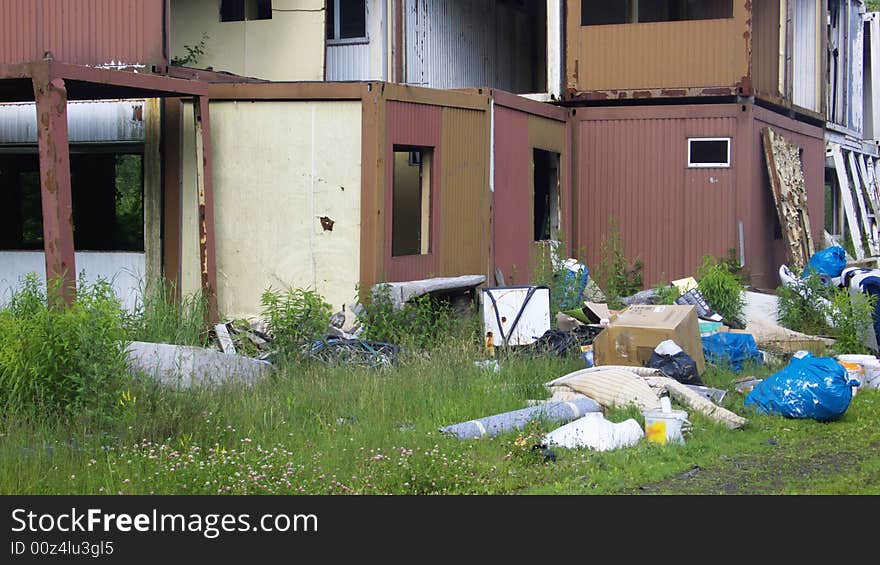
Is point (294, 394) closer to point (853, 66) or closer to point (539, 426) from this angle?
point (539, 426)

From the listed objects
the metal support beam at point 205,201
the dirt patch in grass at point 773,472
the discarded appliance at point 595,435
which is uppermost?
the metal support beam at point 205,201

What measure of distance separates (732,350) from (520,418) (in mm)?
4391

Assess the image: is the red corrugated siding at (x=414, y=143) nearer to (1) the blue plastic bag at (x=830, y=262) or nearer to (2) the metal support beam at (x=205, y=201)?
(2) the metal support beam at (x=205, y=201)

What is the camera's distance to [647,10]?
20766 millimetres

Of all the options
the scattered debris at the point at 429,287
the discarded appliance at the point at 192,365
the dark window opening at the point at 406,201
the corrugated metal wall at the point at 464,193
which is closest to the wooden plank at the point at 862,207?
the dark window opening at the point at 406,201

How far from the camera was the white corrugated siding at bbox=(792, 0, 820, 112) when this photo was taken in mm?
21500

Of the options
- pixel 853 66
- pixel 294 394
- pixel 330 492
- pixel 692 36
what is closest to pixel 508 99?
pixel 692 36

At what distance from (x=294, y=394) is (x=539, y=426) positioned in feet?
7.00

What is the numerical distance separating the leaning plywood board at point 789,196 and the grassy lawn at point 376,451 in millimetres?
7880

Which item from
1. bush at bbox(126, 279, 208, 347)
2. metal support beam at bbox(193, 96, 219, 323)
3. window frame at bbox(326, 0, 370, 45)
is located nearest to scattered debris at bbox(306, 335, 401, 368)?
bush at bbox(126, 279, 208, 347)

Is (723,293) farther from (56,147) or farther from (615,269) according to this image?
(56,147)

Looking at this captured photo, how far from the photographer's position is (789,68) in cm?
1977

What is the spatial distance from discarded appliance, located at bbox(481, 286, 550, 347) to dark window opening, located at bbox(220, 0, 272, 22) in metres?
7.17

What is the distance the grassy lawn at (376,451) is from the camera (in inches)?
287
